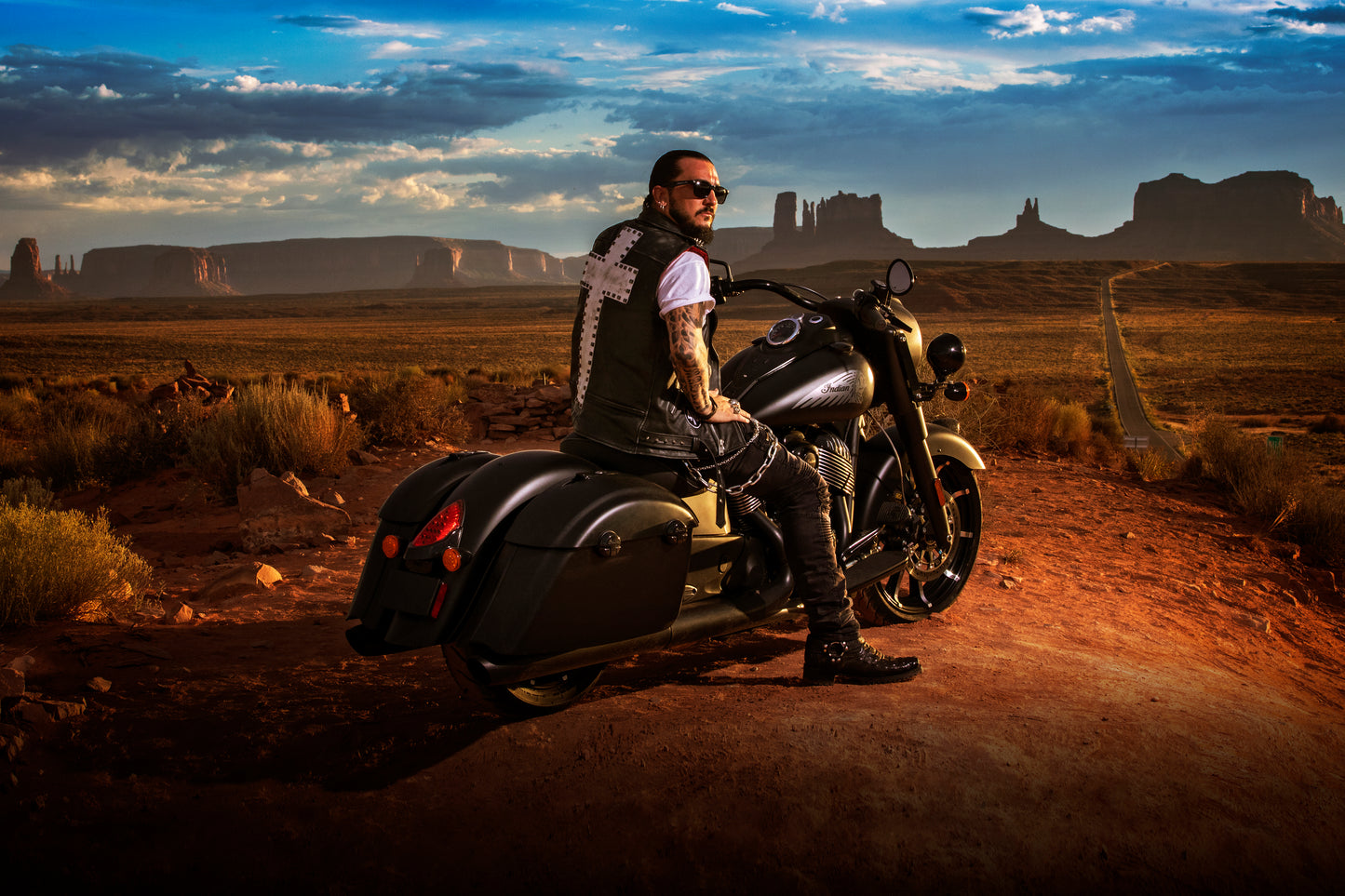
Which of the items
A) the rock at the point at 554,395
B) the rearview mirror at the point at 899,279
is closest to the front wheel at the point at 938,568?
the rearview mirror at the point at 899,279

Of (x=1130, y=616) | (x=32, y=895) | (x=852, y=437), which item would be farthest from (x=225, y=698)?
(x=1130, y=616)

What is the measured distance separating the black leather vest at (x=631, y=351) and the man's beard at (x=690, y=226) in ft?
0.12

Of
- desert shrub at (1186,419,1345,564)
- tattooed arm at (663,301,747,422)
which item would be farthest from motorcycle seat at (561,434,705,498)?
desert shrub at (1186,419,1345,564)

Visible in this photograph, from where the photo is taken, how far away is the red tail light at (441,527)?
3064mm

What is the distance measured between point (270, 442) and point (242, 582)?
411 cm

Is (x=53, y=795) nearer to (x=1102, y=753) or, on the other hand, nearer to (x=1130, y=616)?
(x=1102, y=753)

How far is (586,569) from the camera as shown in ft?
9.96

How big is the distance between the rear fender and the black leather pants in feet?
2.51

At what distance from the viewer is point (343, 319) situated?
90250mm

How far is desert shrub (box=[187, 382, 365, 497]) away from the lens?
9352 mm

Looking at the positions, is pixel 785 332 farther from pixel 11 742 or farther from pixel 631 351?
pixel 11 742

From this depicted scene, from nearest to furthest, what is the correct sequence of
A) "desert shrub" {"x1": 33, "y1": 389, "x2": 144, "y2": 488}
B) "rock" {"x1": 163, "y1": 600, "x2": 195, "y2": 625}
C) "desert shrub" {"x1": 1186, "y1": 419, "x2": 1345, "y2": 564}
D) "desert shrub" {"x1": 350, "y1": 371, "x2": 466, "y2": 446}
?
"rock" {"x1": 163, "y1": 600, "x2": 195, "y2": 625} → "desert shrub" {"x1": 1186, "y1": 419, "x2": 1345, "y2": 564} → "desert shrub" {"x1": 33, "y1": 389, "x2": 144, "y2": 488} → "desert shrub" {"x1": 350, "y1": 371, "x2": 466, "y2": 446}

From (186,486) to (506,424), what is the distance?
180 inches

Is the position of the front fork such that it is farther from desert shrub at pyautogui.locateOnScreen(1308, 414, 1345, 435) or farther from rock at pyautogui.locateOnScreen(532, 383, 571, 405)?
desert shrub at pyautogui.locateOnScreen(1308, 414, 1345, 435)
